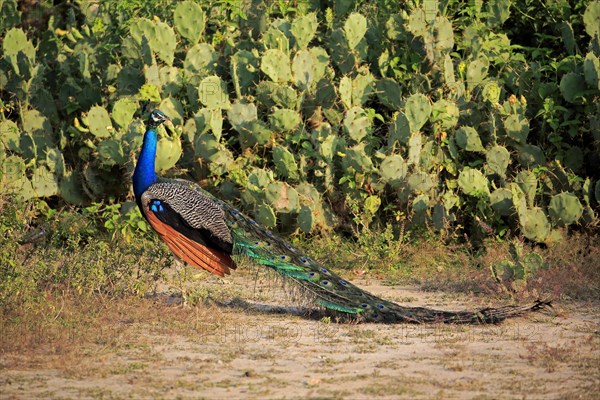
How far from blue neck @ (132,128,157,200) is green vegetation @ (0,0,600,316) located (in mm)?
1004

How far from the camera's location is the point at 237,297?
8352 millimetres

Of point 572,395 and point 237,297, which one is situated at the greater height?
point 237,297

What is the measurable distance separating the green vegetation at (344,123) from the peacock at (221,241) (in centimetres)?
111

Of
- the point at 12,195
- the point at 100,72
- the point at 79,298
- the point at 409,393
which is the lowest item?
the point at 409,393

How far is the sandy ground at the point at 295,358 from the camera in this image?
5664 mm

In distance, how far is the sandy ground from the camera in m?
5.66

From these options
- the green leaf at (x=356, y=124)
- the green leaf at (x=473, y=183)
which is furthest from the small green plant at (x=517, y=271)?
the green leaf at (x=356, y=124)

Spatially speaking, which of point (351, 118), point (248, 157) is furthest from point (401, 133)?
point (248, 157)

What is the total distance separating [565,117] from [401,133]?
5.55 feet

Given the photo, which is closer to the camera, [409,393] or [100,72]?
[409,393]

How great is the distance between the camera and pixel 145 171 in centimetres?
810

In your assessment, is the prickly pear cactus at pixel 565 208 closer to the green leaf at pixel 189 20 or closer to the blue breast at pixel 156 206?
the blue breast at pixel 156 206

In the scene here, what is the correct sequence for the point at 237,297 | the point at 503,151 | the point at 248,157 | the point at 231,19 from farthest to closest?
the point at 231,19 < the point at 248,157 < the point at 503,151 < the point at 237,297

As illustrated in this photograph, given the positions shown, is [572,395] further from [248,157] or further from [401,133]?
[248,157]
